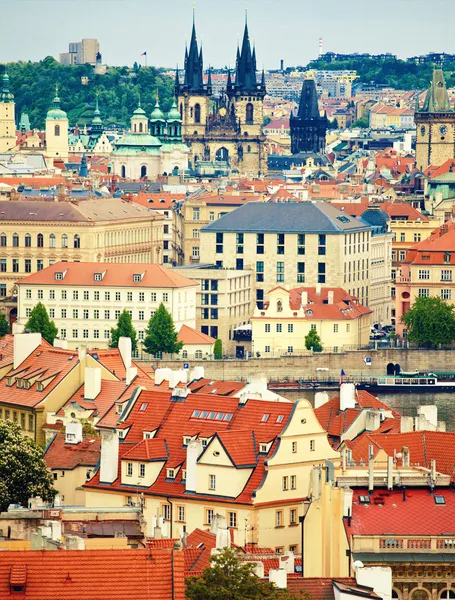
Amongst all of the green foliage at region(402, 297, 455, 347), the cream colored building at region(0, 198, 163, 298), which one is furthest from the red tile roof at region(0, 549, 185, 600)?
the cream colored building at region(0, 198, 163, 298)

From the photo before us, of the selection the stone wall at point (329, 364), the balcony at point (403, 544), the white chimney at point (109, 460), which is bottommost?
the stone wall at point (329, 364)

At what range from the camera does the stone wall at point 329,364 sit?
111 m

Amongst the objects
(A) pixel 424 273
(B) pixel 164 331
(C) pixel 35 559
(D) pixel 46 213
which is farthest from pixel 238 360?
(C) pixel 35 559

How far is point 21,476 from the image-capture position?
57906mm

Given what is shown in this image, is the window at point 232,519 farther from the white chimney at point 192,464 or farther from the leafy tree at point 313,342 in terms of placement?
the leafy tree at point 313,342

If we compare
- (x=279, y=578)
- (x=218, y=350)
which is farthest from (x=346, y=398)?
(x=218, y=350)

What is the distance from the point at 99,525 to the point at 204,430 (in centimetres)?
886

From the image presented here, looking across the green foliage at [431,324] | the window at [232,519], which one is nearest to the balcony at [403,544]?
the window at [232,519]

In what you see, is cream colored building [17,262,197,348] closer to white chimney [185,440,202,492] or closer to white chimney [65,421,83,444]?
white chimney [65,421,83,444]

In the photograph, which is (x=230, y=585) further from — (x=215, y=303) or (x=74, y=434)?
(x=215, y=303)

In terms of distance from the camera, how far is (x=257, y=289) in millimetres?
134875

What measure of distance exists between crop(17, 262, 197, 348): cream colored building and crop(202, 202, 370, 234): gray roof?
12685 millimetres

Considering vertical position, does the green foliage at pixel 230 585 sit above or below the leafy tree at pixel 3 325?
above

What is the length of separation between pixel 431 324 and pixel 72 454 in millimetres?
56448
